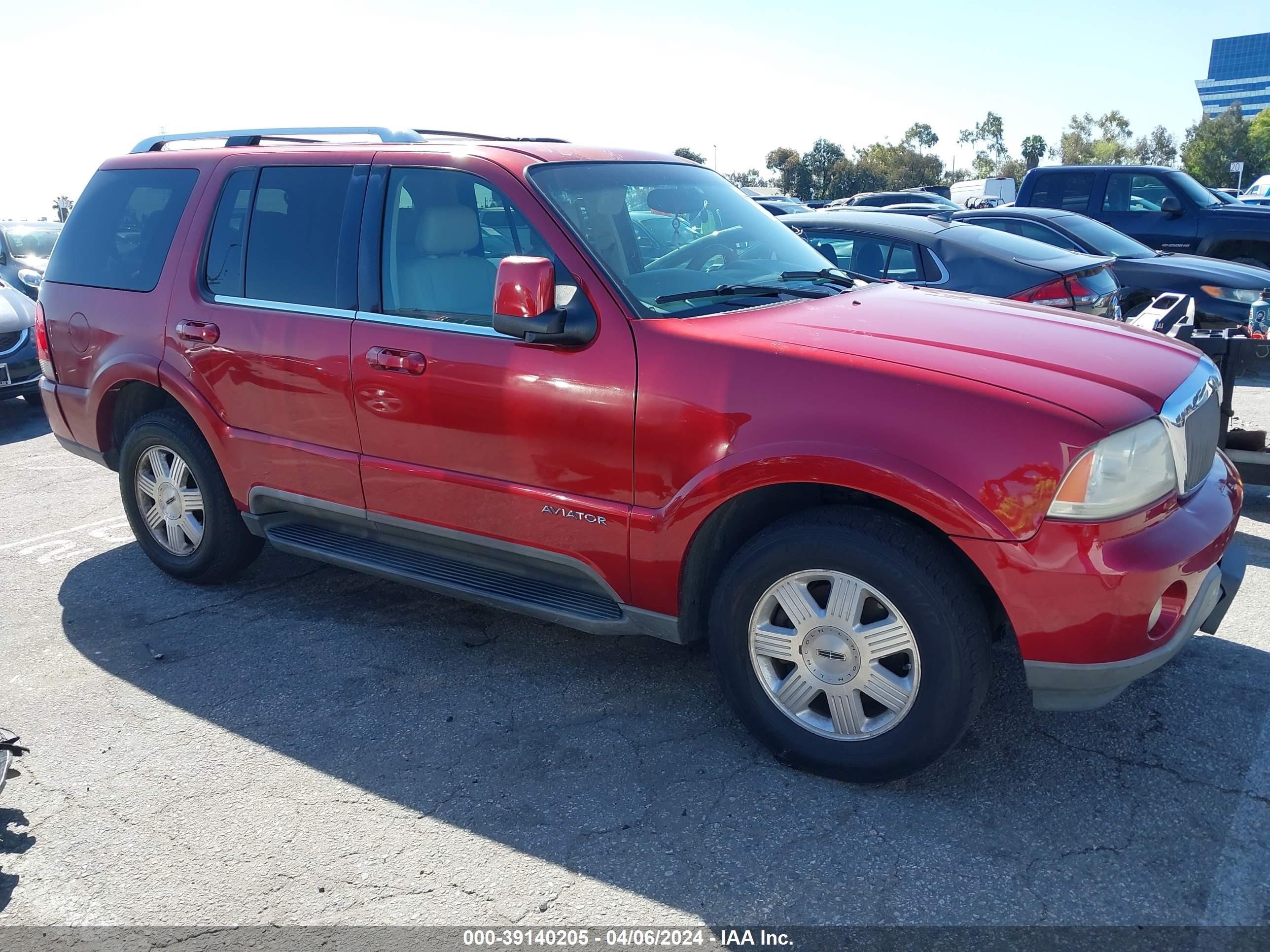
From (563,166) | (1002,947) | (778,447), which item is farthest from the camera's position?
(563,166)

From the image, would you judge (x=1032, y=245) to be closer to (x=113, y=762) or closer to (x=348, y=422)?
(x=348, y=422)

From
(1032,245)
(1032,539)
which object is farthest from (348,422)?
(1032,245)

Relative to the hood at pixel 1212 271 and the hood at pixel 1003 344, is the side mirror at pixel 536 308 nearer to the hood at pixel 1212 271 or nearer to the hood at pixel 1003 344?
the hood at pixel 1003 344

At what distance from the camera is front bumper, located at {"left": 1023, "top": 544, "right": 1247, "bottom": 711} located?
8.74 feet

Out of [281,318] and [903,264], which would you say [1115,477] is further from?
[903,264]

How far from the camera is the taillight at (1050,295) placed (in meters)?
6.62

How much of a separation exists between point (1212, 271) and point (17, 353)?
1048 cm

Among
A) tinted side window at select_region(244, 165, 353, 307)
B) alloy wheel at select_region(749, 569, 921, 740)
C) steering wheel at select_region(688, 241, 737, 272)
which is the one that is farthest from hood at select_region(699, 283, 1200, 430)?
tinted side window at select_region(244, 165, 353, 307)

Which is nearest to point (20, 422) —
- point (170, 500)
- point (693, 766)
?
point (170, 500)

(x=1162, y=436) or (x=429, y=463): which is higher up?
(x=1162, y=436)

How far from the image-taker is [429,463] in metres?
3.64

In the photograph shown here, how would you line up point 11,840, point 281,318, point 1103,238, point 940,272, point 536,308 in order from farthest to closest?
1. point 1103,238
2. point 940,272
3. point 281,318
4. point 536,308
5. point 11,840

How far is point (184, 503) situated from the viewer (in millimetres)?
4590

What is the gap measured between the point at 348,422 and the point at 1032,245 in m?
5.59
